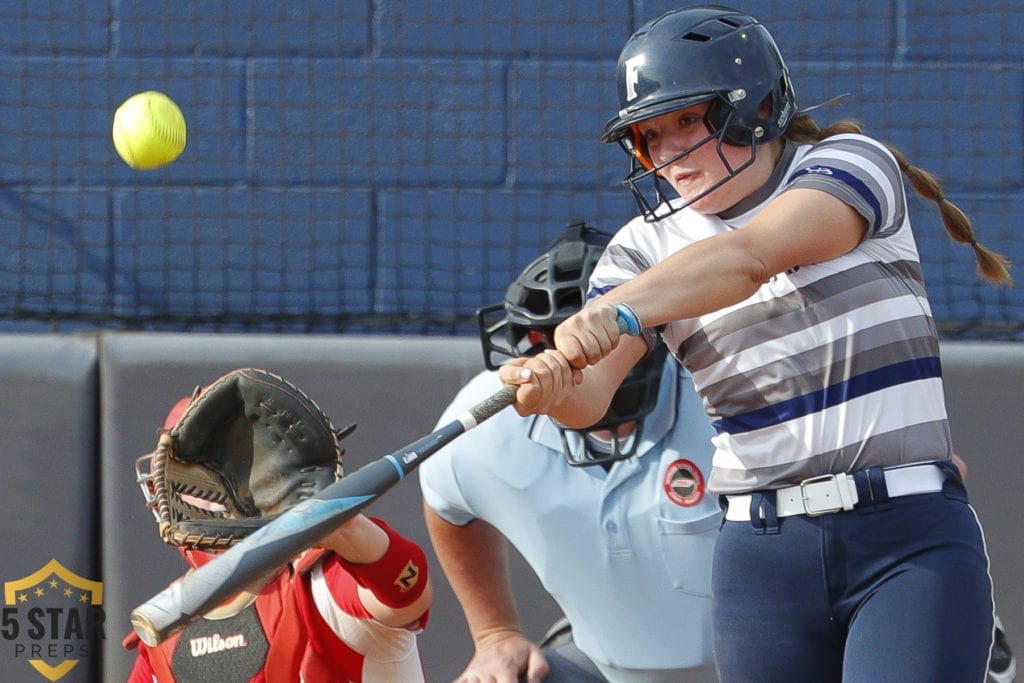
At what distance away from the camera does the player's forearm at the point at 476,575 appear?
272cm

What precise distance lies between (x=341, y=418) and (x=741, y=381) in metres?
1.46

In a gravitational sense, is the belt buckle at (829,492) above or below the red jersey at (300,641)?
above

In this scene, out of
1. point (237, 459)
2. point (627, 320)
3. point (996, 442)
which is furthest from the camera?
point (996, 442)

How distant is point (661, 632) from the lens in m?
2.51

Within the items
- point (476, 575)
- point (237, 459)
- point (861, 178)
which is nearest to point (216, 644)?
point (237, 459)

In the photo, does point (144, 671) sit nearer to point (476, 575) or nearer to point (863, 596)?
point (476, 575)

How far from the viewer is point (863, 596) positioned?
1.76 m

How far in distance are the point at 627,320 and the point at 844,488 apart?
1.12 feet

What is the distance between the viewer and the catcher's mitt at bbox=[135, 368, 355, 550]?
7.18ft

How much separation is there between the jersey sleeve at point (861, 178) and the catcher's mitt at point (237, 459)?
84 cm

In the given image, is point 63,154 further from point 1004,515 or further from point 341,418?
point 1004,515

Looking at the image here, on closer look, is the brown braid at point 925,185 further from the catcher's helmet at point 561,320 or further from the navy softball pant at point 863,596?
the catcher's helmet at point 561,320

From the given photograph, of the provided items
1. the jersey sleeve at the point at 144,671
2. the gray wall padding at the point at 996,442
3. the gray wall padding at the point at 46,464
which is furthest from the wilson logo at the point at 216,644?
the gray wall padding at the point at 996,442

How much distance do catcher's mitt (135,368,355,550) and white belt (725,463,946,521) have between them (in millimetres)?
752
